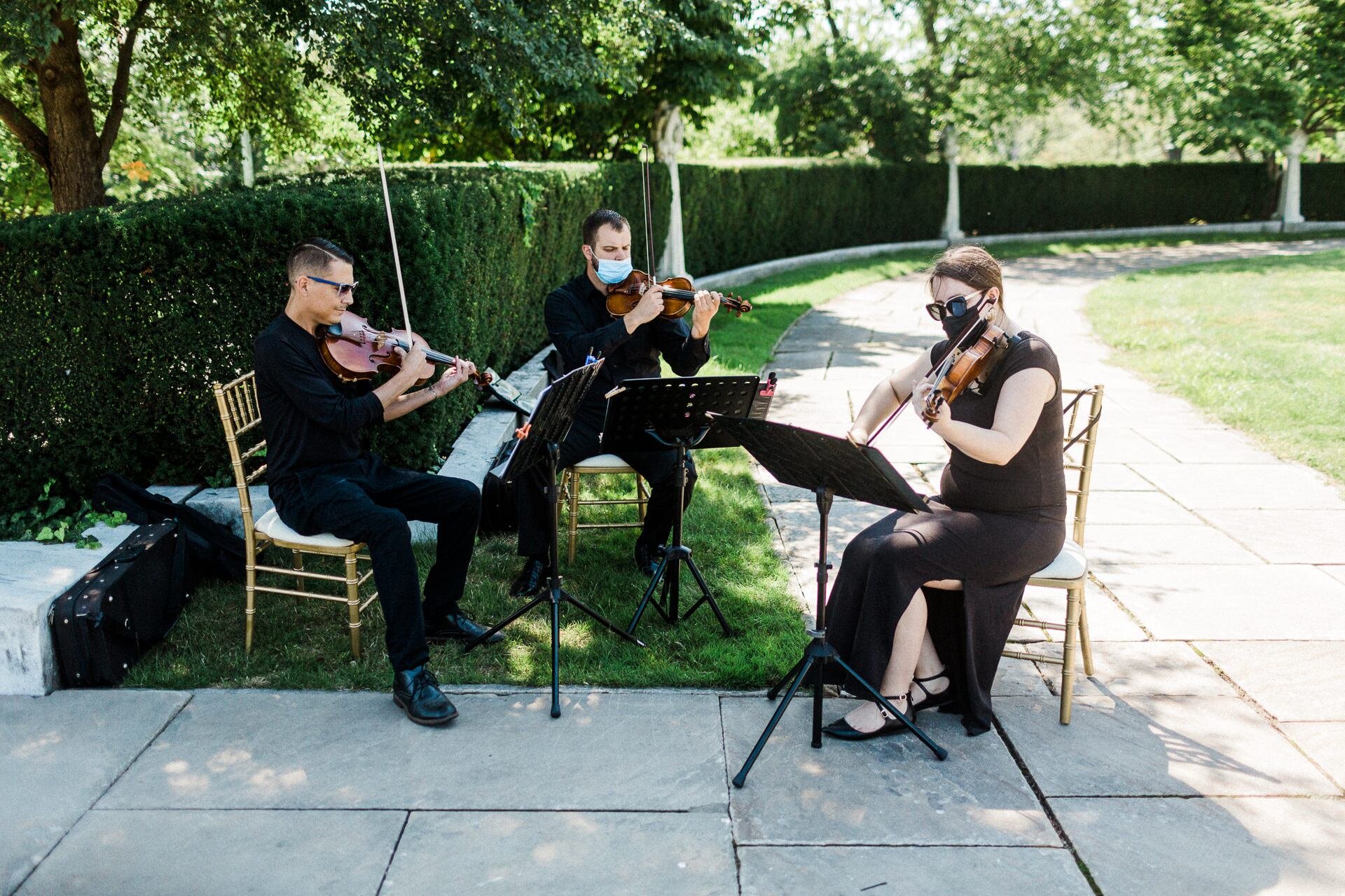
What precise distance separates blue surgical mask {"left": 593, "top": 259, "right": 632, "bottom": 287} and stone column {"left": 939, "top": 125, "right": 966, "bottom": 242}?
22970mm

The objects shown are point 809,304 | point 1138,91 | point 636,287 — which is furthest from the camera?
point 1138,91

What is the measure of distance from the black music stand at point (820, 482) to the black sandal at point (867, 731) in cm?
6

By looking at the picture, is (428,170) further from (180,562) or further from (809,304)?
(809,304)

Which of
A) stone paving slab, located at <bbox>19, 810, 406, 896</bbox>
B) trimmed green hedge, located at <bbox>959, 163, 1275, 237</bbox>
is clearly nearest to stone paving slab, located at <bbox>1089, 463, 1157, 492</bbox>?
stone paving slab, located at <bbox>19, 810, 406, 896</bbox>

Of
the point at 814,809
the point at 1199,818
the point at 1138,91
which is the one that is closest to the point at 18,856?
the point at 814,809

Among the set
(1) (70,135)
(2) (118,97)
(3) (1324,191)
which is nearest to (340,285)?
(1) (70,135)

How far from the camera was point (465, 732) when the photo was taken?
4.20 meters

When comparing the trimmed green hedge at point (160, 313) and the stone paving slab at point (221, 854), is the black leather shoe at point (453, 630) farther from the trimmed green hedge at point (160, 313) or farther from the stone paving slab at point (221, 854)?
the trimmed green hedge at point (160, 313)

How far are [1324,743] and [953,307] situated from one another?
7.10ft

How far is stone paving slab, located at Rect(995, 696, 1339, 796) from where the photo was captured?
3.83 meters

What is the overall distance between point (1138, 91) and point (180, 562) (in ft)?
94.9

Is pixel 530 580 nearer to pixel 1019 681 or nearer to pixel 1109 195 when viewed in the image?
pixel 1019 681

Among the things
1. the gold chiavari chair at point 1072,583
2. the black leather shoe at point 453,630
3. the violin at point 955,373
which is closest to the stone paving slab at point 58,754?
the black leather shoe at point 453,630

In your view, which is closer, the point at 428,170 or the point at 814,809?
the point at 814,809
